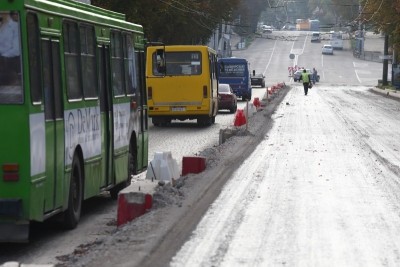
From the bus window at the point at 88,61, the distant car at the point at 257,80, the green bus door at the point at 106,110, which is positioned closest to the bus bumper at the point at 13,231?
the bus window at the point at 88,61

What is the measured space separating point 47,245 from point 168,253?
6.21 ft

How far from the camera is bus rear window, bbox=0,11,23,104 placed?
11.8 metres

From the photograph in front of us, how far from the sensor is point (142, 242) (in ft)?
39.4

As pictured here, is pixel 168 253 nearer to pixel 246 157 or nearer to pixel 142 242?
pixel 142 242

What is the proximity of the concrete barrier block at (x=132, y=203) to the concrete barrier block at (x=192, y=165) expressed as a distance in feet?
19.1

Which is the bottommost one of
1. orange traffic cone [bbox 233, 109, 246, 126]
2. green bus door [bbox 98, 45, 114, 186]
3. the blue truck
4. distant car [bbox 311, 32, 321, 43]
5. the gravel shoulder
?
distant car [bbox 311, 32, 321, 43]

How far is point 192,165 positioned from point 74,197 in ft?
23.3

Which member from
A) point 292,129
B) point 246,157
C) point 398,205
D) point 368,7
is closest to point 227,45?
point 368,7

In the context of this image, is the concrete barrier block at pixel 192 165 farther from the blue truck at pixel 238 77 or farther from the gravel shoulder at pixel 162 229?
the blue truck at pixel 238 77

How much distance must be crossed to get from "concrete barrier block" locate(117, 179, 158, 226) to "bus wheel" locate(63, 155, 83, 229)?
499 millimetres

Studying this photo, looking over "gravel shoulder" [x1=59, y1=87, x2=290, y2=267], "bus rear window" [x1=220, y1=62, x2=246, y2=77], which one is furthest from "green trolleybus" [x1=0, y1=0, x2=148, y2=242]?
"bus rear window" [x1=220, y1=62, x2=246, y2=77]

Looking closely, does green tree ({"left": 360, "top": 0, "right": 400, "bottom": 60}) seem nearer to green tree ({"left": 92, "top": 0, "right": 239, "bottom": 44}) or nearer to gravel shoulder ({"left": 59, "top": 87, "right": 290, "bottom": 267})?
green tree ({"left": 92, "top": 0, "right": 239, "bottom": 44})

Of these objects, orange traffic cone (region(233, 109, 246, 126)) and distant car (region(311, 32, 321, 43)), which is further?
distant car (region(311, 32, 321, 43))

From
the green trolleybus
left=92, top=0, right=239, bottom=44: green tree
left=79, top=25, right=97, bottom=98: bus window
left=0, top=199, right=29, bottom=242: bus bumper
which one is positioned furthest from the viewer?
left=92, top=0, right=239, bottom=44: green tree
